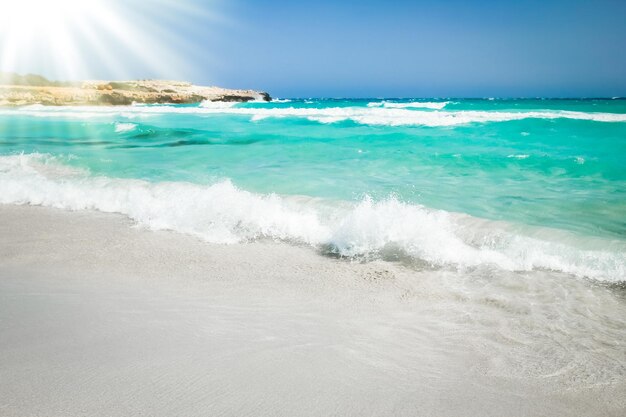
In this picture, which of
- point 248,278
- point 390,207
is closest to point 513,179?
point 390,207

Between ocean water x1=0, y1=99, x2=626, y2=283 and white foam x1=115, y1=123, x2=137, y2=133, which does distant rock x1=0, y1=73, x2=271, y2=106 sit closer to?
white foam x1=115, y1=123, x2=137, y2=133

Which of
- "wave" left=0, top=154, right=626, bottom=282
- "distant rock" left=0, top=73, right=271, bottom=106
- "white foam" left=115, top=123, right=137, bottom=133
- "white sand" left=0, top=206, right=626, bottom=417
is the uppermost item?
"distant rock" left=0, top=73, right=271, bottom=106

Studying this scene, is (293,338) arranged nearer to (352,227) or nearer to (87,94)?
(352,227)

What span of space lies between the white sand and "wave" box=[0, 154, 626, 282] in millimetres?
385

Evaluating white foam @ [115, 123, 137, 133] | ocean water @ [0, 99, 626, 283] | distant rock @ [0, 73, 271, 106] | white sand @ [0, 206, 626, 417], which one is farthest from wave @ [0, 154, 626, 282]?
distant rock @ [0, 73, 271, 106]

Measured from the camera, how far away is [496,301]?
3336 mm

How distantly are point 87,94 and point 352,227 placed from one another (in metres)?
60.3

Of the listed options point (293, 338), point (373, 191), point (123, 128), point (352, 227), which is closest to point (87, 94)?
point (123, 128)

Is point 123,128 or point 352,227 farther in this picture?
point 123,128

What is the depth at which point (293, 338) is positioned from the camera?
2742mm

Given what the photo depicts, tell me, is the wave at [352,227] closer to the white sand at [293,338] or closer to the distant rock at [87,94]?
the white sand at [293,338]

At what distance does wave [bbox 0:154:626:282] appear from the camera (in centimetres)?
418

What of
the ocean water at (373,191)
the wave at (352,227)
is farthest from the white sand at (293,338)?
the ocean water at (373,191)

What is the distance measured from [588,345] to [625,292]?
1.25 metres
